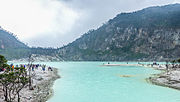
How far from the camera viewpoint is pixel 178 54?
188m

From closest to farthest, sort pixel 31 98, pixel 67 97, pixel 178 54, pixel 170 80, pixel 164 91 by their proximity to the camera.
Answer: pixel 31 98 < pixel 67 97 < pixel 164 91 < pixel 170 80 < pixel 178 54

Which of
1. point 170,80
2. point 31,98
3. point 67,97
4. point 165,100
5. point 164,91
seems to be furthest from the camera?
point 170,80

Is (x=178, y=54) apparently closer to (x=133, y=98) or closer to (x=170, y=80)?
(x=170, y=80)

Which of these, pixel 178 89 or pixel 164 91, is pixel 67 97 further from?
pixel 178 89

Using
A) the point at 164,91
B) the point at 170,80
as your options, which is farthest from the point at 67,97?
the point at 170,80

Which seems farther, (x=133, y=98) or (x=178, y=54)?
(x=178, y=54)

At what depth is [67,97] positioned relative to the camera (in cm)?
2823

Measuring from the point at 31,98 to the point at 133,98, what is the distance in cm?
1792

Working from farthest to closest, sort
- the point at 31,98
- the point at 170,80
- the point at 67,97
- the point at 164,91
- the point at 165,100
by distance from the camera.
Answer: the point at 170,80, the point at 164,91, the point at 67,97, the point at 165,100, the point at 31,98

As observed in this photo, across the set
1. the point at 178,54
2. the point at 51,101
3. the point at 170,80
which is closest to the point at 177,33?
the point at 178,54

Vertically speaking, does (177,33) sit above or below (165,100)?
above

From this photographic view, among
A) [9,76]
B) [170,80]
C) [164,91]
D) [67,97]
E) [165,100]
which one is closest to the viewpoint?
[9,76]

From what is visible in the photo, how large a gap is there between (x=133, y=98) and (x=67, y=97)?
1233cm

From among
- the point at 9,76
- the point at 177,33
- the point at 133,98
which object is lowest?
the point at 133,98
